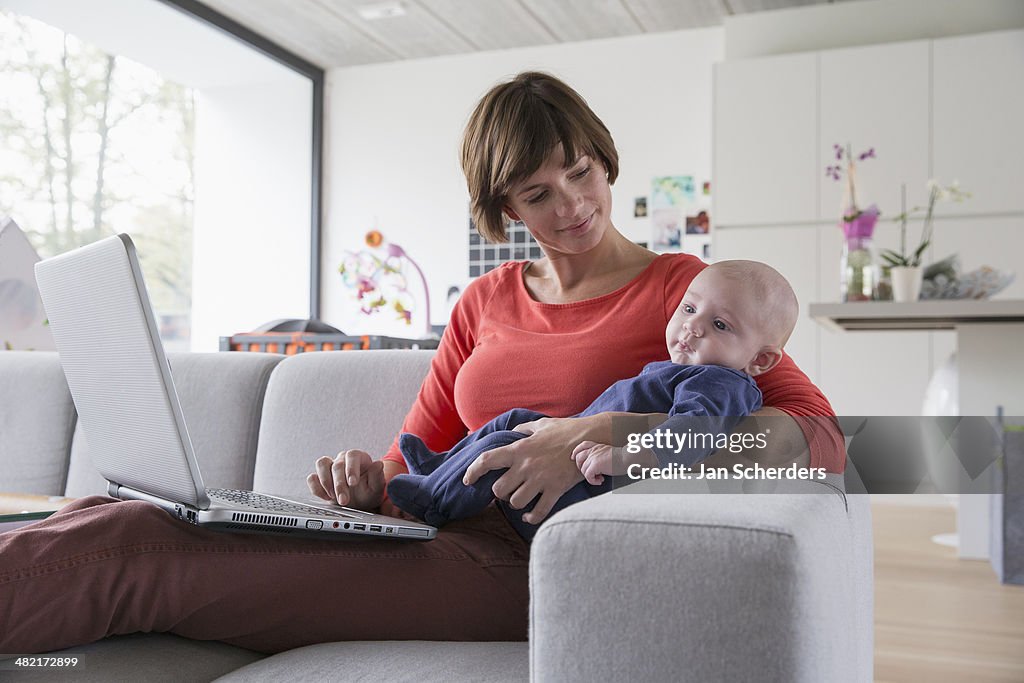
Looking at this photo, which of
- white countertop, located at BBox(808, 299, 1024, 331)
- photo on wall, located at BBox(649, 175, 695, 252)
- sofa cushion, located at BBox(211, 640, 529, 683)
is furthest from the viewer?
photo on wall, located at BBox(649, 175, 695, 252)

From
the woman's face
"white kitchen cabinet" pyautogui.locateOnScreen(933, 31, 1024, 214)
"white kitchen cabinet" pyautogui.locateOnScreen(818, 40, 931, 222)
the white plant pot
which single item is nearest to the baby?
the woman's face

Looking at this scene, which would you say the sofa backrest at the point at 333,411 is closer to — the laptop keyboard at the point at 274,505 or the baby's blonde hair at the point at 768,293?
the laptop keyboard at the point at 274,505

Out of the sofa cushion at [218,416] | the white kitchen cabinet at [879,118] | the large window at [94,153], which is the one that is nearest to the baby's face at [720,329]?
the sofa cushion at [218,416]

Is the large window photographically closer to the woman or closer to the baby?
the woman

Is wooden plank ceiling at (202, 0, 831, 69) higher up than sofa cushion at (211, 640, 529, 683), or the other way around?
wooden plank ceiling at (202, 0, 831, 69)

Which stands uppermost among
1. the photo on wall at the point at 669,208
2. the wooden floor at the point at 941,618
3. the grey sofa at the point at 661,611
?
the photo on wall at the point at 669,208

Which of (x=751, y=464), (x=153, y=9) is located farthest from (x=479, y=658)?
(x=153, y=9)

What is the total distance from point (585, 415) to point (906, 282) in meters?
1.66

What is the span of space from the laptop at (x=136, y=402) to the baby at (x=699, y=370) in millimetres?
84

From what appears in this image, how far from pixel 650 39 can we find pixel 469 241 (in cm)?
149

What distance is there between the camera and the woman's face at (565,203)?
1343mm

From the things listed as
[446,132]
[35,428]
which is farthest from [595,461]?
[446,132]

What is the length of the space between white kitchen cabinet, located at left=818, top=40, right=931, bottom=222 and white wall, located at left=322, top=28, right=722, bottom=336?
2.29 feet

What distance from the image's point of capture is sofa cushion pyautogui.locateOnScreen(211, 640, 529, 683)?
95 centimetres
